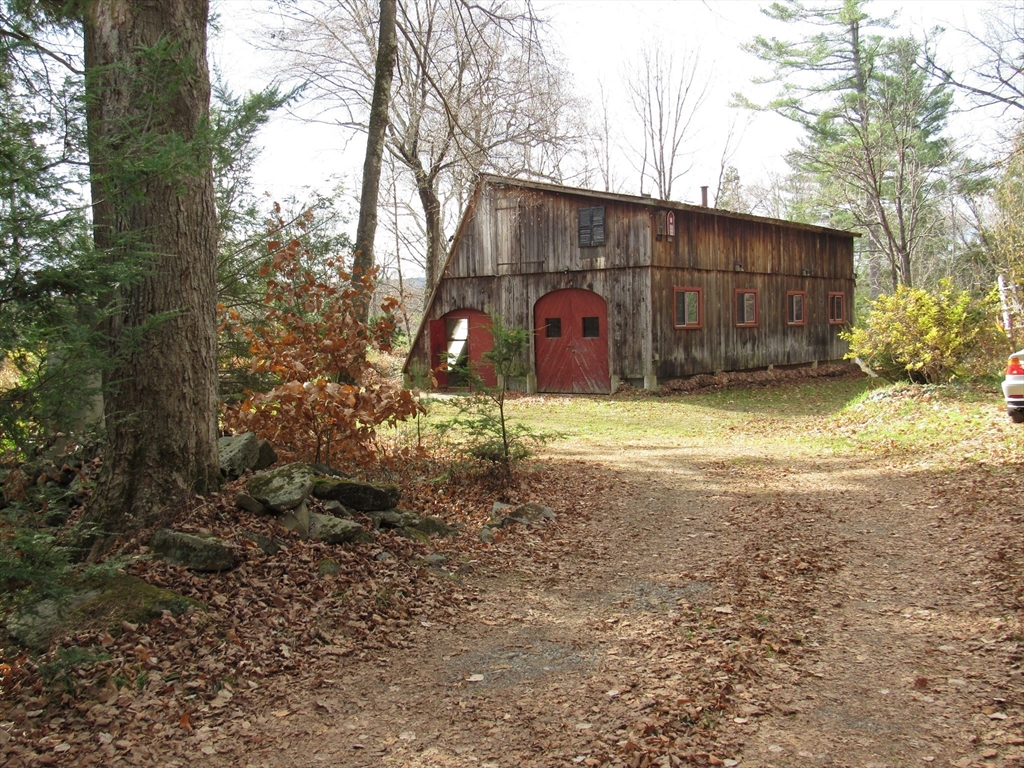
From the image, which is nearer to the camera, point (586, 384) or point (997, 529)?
point (997, 529)

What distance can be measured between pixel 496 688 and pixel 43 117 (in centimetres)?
411

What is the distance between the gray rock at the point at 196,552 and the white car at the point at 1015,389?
11239 millimetres

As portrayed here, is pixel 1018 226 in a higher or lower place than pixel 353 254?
higher

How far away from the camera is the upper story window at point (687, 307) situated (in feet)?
74.1

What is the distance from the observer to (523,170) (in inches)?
883

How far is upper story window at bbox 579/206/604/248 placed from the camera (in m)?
21.9

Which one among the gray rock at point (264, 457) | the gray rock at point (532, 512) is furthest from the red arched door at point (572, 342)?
the gray rock at point (264, 457)

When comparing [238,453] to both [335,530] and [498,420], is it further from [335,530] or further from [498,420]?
[498,420]

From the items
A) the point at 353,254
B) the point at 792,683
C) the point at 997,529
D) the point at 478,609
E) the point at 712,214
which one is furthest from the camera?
the point at 712,214

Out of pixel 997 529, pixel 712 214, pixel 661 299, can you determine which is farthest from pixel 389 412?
pixel 712 214

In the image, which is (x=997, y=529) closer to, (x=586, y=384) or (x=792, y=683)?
(x=792, y=683)

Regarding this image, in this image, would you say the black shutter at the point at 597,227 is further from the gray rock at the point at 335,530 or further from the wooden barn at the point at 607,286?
the gray rock at the point at 335,530

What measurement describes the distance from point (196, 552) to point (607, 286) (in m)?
17.6

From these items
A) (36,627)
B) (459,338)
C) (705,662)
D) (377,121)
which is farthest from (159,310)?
(459,338)
